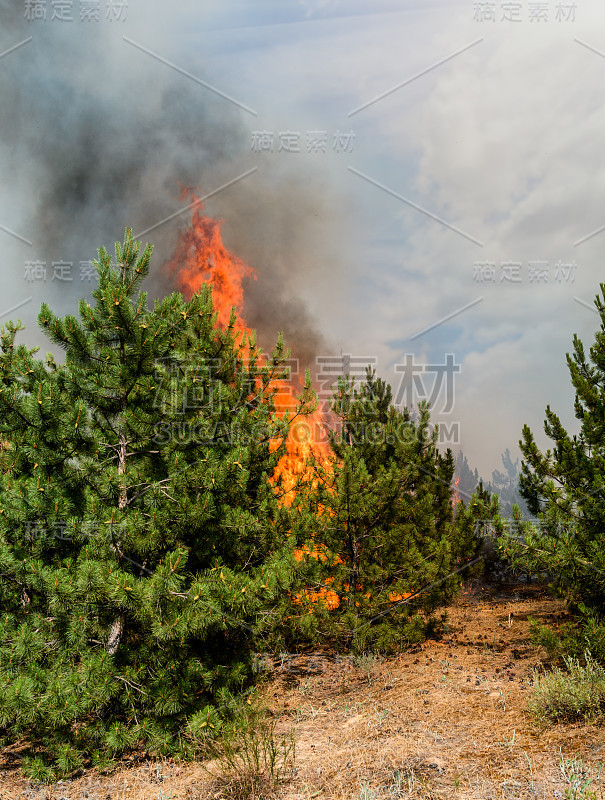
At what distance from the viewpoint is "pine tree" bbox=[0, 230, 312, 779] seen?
5.34m

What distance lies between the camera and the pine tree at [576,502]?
21.2ft

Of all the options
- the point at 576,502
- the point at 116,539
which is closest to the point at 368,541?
the point at 576,502

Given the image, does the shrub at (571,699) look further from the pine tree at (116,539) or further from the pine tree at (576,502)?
the pine tree at (116,539)

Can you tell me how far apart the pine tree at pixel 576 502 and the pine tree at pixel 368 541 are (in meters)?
2.41

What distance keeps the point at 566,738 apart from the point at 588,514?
3.03 m

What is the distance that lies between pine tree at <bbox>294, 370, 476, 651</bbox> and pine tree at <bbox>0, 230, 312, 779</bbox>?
2302 millimetres

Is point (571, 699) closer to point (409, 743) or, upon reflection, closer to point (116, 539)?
point (409, 743)

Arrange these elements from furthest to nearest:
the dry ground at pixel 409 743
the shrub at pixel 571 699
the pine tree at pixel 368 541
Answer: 1. the pine tree at pixel 368 541
2. the shrub at pixel 571 699
3. the dry ground at pixel 409 743

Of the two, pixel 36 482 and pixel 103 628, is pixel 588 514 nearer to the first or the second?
pixel 103 628

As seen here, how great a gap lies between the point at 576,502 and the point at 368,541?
389 cm

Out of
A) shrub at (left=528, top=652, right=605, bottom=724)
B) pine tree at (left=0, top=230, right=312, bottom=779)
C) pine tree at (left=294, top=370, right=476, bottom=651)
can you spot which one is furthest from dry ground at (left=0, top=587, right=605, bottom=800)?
pine tree at (left=294, top=370, right=476, bottom=651)

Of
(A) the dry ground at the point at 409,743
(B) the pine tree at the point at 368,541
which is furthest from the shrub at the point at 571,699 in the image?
(B) the pine tree at the point at 368,541

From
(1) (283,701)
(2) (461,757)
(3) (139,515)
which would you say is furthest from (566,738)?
(3) (139,515)

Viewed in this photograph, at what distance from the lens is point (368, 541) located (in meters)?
9.61
